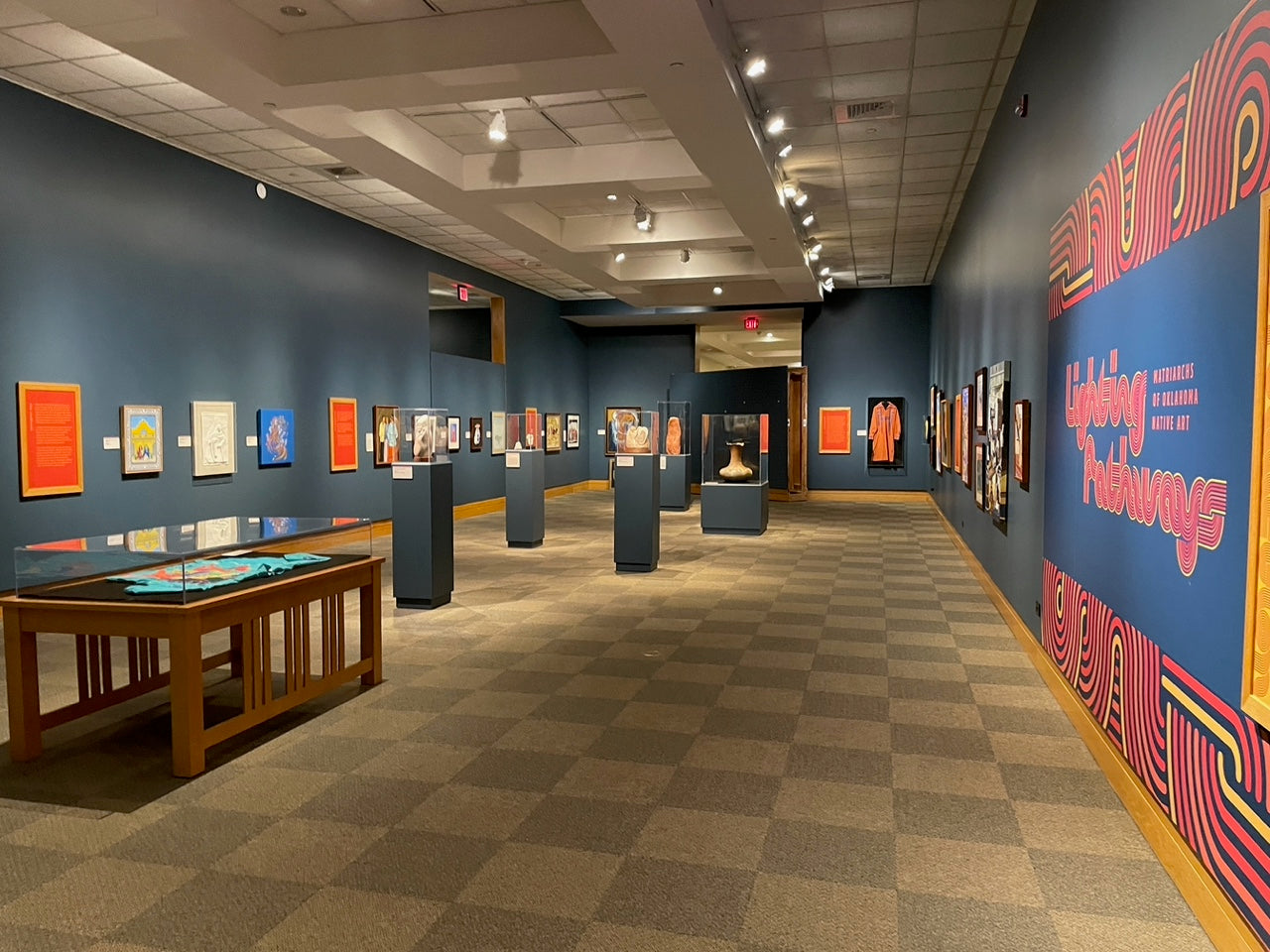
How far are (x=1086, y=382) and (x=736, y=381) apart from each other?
13.4m

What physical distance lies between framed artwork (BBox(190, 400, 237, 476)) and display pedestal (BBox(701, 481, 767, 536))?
6.51m

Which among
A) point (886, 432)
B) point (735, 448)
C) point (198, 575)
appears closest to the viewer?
point (198, 575)

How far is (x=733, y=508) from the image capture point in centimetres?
1354

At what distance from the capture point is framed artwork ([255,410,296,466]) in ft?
35.3

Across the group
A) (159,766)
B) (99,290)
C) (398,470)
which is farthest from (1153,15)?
(99,290)

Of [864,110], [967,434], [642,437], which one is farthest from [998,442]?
[642,437]

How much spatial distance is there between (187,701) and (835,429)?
17785mm

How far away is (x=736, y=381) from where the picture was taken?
17.9 m

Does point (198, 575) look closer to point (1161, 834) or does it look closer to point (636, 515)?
point (1161, 834)

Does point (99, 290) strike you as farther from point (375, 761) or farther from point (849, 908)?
point (849, 908)

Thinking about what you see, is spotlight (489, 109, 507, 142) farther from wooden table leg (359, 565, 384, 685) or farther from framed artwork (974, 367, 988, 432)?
framed artwork (974, 367, 988, 432)

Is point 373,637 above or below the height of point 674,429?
below

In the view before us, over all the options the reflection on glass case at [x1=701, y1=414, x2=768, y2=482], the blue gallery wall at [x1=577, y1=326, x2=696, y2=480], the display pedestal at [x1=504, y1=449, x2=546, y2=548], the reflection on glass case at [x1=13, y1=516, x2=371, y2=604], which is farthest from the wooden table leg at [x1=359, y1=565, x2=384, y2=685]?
the blue gallery wall at [x1=577, y1=326, x2=696, y2=480]

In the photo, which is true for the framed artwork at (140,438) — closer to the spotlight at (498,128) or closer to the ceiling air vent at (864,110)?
the spotlight at (498,128)
